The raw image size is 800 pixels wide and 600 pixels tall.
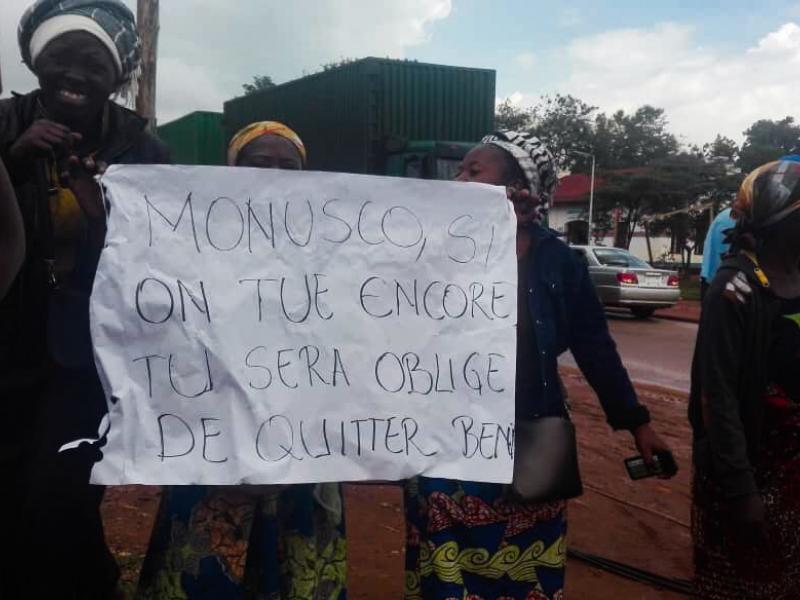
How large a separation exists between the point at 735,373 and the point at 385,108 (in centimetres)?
932

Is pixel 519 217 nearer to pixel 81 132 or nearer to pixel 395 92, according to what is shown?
pixel 81 132

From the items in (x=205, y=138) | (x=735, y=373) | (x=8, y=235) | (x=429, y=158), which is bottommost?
(x=735, y=373)

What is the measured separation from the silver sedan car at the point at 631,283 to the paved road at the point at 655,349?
370 mm

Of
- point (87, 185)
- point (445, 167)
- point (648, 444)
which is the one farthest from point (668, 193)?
point (87, 185)

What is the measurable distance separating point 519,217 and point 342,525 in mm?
966

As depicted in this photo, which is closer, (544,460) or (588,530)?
(544,460)

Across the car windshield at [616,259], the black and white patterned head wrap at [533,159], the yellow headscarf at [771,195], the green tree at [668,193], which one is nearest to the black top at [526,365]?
the black and white patterned head wrap at [533,159]

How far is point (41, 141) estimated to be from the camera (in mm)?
1855

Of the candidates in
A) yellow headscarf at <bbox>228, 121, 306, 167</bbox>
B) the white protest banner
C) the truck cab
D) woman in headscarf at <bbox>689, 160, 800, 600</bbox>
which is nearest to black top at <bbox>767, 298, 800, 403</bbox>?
woman in headscarf at <bbox>689, 160, 800, 600</bbox>

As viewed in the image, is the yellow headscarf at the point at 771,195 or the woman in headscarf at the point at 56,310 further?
the yellow headscarf at the point at 771,195

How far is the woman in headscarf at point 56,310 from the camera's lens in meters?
1.97

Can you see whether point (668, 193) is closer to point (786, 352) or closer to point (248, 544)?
point (786, 352)

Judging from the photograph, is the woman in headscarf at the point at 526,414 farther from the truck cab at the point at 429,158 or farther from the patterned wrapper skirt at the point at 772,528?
the truck cab at the point at 429,158

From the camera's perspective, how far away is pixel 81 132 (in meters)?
2.14
